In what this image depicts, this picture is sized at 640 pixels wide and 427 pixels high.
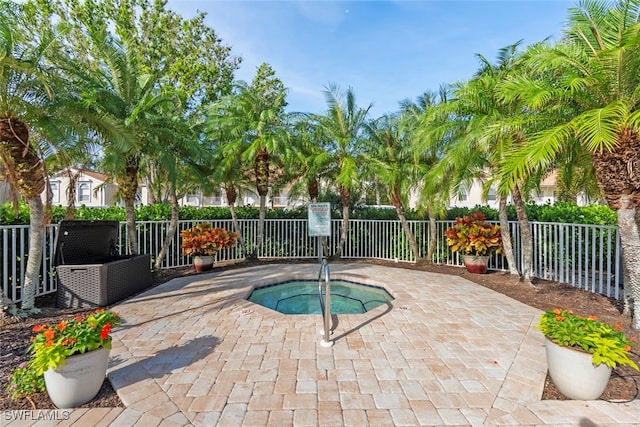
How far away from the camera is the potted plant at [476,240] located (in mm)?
8047

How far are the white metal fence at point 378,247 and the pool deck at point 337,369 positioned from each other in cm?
196

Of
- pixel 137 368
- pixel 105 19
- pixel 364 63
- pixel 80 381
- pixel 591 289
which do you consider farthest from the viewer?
pixel 105 19

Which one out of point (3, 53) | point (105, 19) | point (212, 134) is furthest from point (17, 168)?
point (105, 19)

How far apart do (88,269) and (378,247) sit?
8.98m

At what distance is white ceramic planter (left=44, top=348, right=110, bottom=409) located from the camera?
2500mm

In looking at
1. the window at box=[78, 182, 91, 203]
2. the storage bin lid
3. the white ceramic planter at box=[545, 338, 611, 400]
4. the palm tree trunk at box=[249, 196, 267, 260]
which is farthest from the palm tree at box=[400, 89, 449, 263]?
the window at box=[78, 182, 91, 203]

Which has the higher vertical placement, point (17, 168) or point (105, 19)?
point (105, 19)

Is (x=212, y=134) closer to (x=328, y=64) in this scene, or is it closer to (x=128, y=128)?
(x=128, y=128)

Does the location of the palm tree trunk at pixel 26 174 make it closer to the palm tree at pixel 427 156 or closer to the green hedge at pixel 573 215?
the palm tree at pixel 427 156

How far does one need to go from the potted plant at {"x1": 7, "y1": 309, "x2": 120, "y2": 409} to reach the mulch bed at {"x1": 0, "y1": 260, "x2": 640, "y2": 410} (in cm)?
12

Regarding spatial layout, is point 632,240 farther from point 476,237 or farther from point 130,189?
point 130,189

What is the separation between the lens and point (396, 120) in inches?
399

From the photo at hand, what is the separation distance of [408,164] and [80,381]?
9.20 m

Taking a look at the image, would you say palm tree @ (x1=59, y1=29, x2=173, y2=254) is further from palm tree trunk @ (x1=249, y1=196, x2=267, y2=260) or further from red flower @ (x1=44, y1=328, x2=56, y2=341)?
red flower @ (x1=44, y1=328, x2=56, y2=341)
